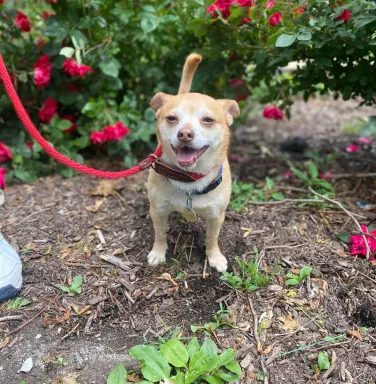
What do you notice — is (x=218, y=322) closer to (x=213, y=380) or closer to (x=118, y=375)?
(x=213, y=380)

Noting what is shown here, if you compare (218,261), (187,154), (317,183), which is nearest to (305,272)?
(218,261)

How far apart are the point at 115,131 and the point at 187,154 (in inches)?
58.7

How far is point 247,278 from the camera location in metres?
2.32

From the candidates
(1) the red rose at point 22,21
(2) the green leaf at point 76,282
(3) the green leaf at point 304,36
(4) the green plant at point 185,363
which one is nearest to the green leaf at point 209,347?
(4) the green plant at point 185,363

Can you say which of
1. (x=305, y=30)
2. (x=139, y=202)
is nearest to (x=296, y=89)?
(x=305, y=30)

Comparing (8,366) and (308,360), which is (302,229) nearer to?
(308,360)

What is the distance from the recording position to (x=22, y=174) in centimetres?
349

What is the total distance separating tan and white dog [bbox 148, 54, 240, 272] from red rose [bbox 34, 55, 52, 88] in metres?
1.36

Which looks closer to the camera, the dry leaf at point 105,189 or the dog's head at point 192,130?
the dog's head at point 192,130

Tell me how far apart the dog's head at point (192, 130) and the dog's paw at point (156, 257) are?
674 millimetres

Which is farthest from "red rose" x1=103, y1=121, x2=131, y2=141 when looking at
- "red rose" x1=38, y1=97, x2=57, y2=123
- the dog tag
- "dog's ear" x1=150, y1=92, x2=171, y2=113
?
the dog tag

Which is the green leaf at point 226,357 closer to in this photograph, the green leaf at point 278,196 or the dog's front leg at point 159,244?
the dog's front leg at point 159,244

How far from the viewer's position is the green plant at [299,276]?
231 centimetres

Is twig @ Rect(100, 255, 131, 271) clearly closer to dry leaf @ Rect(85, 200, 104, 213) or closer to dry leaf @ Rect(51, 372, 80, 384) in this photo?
dry leaf @ Rect(85, 200, 104, 213)
